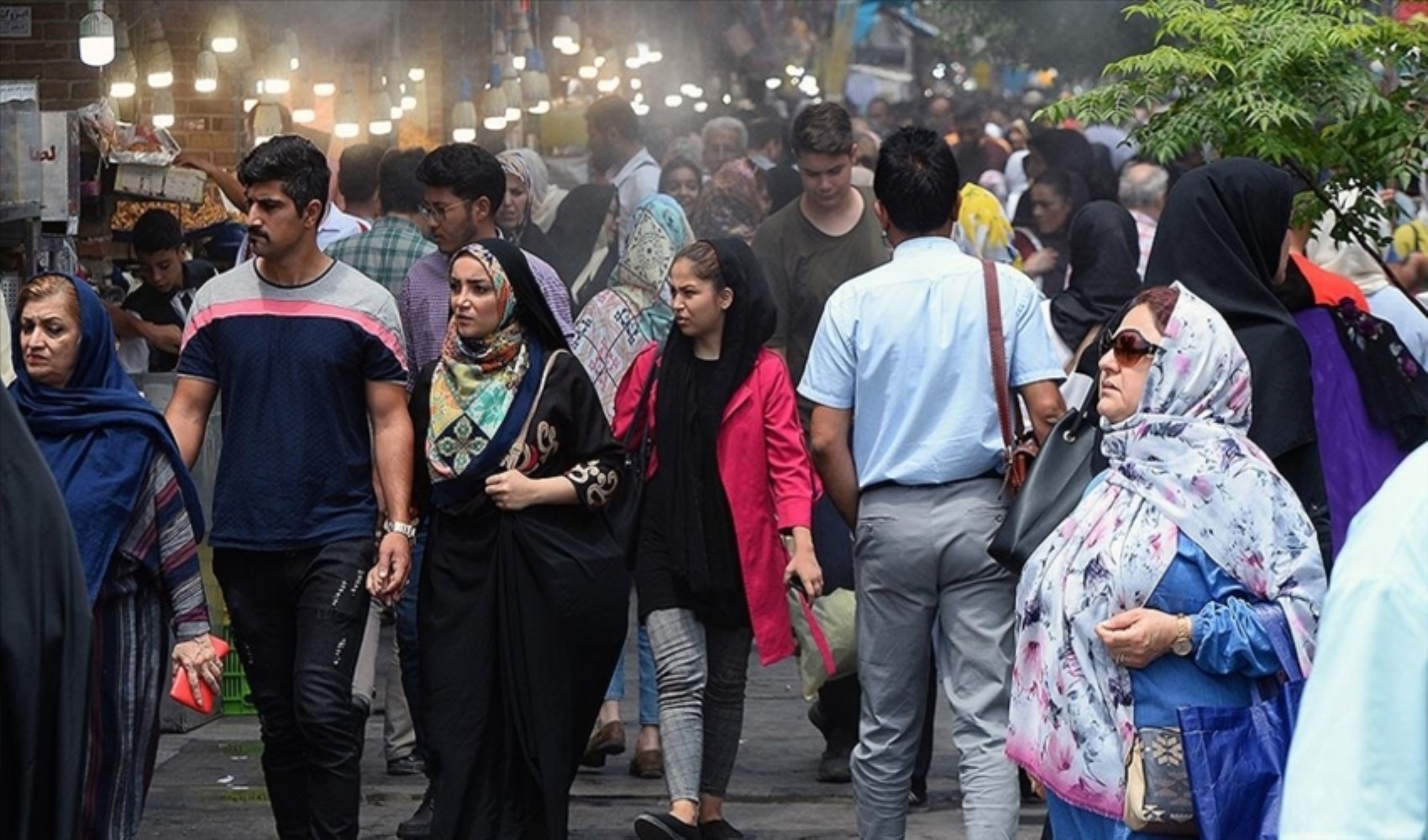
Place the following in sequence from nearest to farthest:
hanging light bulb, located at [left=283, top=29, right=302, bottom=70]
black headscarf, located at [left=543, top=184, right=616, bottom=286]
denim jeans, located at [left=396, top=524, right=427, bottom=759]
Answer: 1. denim jeans, located at [left=396, top=524, right=427, bottom=759]
2. black headscarf, located at [left=543, top=184, right=616, bottom=286]
3. hanging light bulb, located at [left=283, top=29, right=302, bottom=70]

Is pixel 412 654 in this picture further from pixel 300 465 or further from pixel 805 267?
pixel 805 267

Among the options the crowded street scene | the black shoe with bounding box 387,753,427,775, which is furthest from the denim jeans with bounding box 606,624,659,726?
the black shoe with bounding box 387,753,427,775

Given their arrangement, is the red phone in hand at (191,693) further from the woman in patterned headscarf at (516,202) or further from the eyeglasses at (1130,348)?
the woman in patterned headscarf at (516,202)

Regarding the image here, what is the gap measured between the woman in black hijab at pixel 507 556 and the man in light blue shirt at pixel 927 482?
0.70 meters

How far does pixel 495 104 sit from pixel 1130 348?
15695 mm

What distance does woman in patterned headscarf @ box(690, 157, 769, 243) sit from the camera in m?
12.2

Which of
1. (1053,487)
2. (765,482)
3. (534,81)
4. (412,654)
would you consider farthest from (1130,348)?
(534,81)

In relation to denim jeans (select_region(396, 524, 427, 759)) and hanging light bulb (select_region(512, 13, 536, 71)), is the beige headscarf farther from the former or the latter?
hanging light bulb (select_region(512, 13, 536, 71))

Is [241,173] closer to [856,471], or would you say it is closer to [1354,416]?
[856,471]

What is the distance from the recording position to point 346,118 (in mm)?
17797

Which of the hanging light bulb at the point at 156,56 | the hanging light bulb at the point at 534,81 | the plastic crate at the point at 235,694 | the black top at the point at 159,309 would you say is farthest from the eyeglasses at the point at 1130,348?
the hanging light bulb at the point at 534,81

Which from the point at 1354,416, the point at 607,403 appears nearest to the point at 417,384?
the point at 607,403

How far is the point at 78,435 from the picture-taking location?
19.1 ft

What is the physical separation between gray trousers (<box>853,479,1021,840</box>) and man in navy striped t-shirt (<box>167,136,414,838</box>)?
125 cm
